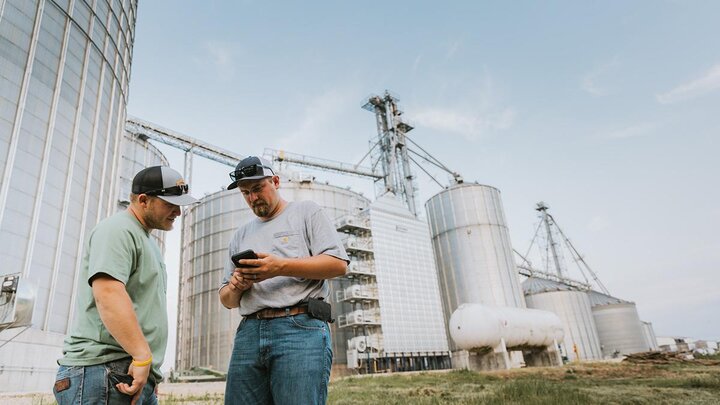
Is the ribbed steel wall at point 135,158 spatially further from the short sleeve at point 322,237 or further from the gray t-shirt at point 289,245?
the short sleeve at point 322,237

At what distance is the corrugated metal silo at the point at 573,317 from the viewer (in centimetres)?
3906

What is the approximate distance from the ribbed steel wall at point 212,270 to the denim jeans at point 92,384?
3118 centimetres

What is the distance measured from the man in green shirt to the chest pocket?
616 mm

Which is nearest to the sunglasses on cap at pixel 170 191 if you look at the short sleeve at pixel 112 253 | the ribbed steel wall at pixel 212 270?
the short sleeve at pixel 112 253

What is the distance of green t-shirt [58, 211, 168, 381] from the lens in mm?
2250

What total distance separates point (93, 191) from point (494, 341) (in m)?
22.2

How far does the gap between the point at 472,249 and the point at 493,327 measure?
1406 cm

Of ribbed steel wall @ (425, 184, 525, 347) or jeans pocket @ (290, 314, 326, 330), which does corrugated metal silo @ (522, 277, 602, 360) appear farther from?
jeans pocket @ (290, 314, 326, 330)

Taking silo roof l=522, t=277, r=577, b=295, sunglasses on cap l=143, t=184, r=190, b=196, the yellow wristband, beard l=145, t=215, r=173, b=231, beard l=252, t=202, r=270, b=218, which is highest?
silo roof l=522, t=277, r=577, b=295

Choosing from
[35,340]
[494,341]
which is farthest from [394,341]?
[35,340]

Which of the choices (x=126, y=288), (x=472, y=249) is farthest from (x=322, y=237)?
(x=472, y=249)

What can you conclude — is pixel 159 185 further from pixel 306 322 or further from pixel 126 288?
pixel 306 322

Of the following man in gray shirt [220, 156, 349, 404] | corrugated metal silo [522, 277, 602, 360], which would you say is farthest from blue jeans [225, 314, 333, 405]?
corrugated metal silo [522, 277, 602, 360]

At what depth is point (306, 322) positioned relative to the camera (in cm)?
254
